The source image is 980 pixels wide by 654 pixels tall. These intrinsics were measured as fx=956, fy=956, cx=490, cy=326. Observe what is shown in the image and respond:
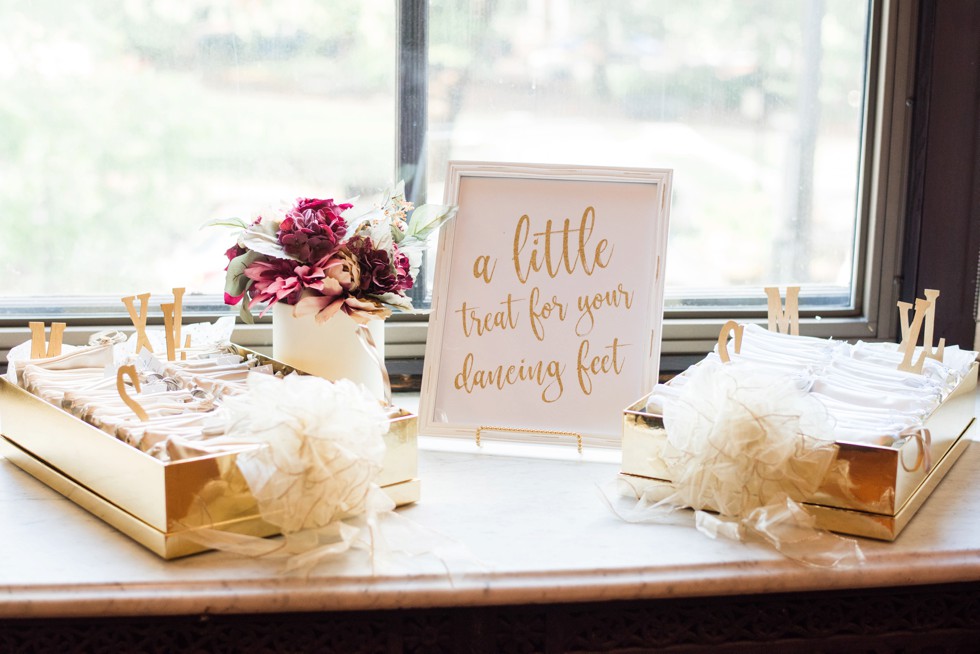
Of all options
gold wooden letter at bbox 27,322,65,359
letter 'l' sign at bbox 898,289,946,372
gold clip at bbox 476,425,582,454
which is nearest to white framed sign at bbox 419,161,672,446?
gold clip at bbox 476,425,582,454

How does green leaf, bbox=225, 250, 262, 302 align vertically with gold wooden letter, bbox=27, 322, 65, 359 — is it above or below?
above

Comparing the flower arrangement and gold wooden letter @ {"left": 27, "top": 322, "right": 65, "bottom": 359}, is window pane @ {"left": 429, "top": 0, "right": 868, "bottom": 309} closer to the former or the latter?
the flower arrangement

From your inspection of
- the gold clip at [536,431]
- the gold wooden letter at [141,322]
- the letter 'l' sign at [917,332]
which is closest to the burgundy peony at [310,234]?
the gold wooden letter at [141,322]

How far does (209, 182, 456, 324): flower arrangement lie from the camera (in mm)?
1281

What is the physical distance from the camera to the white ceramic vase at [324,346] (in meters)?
1.32

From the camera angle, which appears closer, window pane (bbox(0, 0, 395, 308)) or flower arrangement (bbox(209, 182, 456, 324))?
flower arrangement (bbox(209, 182, 456, 324))

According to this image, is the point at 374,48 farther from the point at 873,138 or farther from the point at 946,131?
the point at 946,131

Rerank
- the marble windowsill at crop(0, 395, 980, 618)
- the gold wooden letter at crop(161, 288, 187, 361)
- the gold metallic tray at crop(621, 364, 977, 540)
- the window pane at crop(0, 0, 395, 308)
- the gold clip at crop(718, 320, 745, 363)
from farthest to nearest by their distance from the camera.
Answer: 1. the window pane at crop(0, 0, 395, 308)
2. the gold wooden letter at crop(161, 288, 187, 361)
3. the gold clip at crop(718, 320, 745, 363)
4. the gold metallic tray at crop(621, 364, 977, 540)
5. the marble windowsill at crop(0, 395, 980, 618)

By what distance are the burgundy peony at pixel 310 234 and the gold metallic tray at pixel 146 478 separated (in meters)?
0.30

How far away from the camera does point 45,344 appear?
1.32m

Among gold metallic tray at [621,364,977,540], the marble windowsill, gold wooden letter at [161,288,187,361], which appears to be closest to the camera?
the marble windowsill

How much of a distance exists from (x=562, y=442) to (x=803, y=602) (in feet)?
1.38

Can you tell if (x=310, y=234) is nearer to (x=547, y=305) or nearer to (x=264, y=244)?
(x=264, y=244)

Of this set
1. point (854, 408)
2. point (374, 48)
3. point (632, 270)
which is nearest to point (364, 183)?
point (374, 48)
